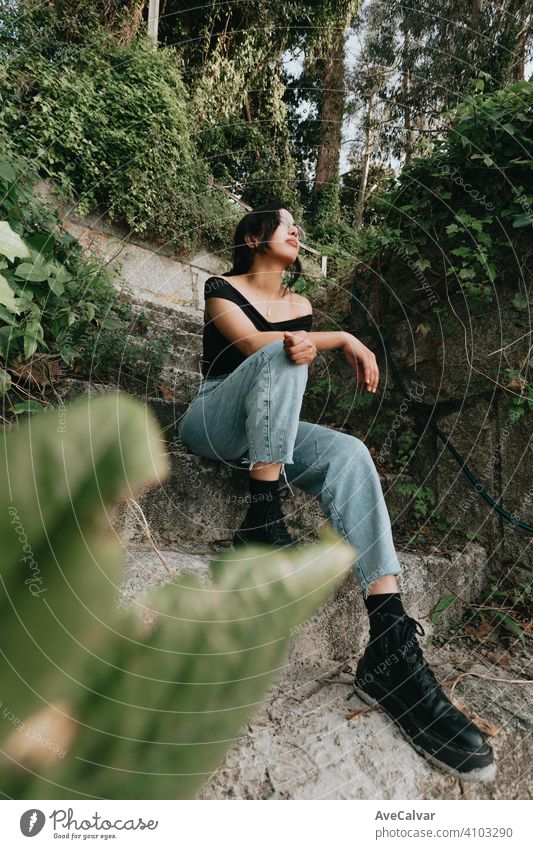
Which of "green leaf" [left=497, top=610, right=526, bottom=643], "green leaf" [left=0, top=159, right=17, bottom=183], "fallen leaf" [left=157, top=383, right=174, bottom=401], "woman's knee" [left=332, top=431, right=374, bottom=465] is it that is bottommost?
"green leaf" [left=497, top=610, right=526, bottom=643]

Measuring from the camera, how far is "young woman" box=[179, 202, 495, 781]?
70cm

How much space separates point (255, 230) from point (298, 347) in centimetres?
36

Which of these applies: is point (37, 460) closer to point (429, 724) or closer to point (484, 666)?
point (429, 724)

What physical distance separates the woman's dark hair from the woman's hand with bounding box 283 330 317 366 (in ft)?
0.99

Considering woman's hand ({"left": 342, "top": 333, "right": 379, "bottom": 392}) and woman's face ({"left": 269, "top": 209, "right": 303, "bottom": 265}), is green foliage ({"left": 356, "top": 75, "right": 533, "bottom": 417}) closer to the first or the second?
woman's face ({"left": 269, "top": 209, "right": 303, "bottom": 265})

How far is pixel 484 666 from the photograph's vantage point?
901 millimetres

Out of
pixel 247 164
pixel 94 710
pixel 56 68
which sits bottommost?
pixel 94 710

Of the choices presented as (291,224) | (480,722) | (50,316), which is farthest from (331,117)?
(480,722)

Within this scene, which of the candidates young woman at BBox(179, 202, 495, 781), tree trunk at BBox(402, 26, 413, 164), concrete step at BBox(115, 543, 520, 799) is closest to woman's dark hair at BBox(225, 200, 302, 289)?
young woman at BBox(179, 202, 495, 781)

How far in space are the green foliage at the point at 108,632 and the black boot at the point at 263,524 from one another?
754 millimetres

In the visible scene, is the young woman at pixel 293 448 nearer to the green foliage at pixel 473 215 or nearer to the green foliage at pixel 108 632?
the green foliage at pixel 473 215
